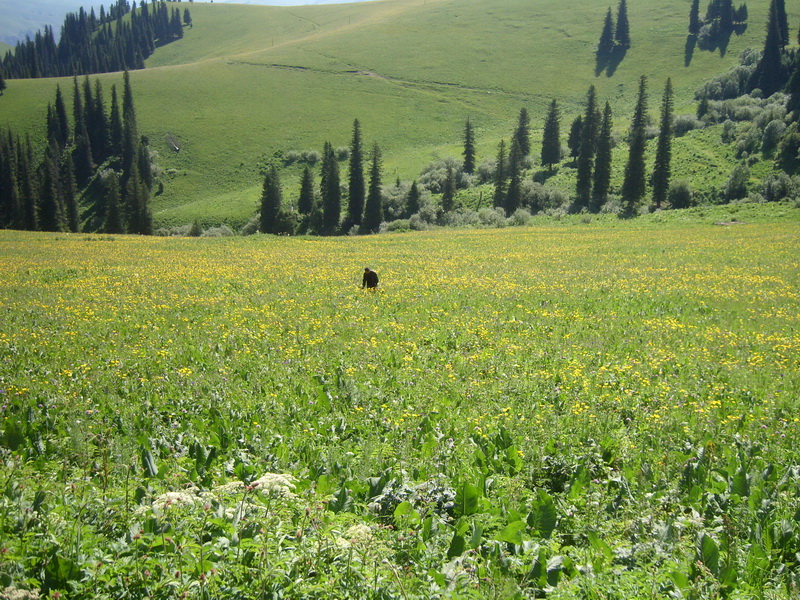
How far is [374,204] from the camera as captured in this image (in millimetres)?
81625

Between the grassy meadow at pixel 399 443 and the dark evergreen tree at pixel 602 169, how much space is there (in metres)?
64.3

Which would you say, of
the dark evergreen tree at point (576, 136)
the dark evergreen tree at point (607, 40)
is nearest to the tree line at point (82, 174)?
the dark evergreen tree at point (576, 136)

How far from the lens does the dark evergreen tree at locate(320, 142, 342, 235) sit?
270ft

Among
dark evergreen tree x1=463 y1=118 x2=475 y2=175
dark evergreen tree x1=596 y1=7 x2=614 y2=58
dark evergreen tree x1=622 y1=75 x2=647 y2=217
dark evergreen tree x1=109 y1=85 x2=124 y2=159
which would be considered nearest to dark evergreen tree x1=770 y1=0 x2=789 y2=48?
dark evergreen tree x1=596 y1=7 x2=614 y2=58

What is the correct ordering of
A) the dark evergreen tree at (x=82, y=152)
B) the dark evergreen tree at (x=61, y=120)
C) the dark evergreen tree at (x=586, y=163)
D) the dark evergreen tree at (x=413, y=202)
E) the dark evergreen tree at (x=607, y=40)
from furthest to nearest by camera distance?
1. the dark evergreen tree at (x=607, y=40)
2. the dark evergreen tree at (x=61, y=120)
3. the dark evergreen tree at (x=82, y=152)
4. the dark evergreen tree at (x=413, y=202)
5. the dark evergreen tree at (x=586, y=163)

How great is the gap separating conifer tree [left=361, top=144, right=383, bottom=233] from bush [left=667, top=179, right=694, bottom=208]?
42.6 metres

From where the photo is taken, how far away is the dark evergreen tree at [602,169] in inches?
3027

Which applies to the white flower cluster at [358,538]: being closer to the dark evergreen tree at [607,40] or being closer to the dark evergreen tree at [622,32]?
the dark evergreen tree at [607,40]

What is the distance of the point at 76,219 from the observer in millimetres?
94750

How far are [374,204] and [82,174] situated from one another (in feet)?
284

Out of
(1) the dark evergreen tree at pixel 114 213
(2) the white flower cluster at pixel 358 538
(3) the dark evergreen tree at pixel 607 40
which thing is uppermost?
(3) the dark evergreen tree at pixel 607 40

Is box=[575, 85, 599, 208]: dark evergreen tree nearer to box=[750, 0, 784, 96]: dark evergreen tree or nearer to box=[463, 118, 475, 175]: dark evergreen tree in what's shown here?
box=[463, 118, 475, 175]: dark evergreen tree

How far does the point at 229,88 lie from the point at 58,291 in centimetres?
15008

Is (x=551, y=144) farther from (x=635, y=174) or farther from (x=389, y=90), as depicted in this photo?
(x=389, y=90)
